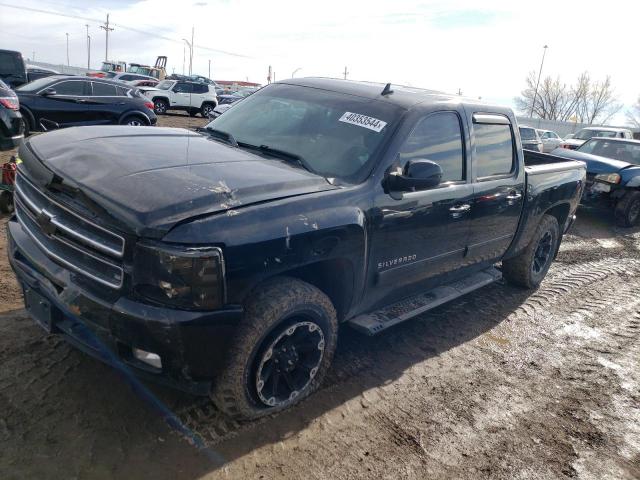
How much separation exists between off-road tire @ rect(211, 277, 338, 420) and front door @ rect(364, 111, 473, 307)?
0.58 meters

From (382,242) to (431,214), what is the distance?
0.54m

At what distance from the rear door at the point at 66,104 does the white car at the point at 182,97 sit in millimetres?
11544

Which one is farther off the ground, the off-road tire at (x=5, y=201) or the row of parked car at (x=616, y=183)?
the row of parked car at (x=616, y=183)

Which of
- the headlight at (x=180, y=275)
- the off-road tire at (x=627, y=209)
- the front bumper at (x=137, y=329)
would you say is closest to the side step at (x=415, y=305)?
the front bumper at (x=137, y=329)

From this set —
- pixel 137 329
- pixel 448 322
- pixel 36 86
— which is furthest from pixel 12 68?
pixel 137 329

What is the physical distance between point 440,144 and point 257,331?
6.76ft

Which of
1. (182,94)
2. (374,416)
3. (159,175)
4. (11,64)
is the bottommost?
(374,416)

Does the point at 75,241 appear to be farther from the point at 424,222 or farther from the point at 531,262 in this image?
the point at 531,262

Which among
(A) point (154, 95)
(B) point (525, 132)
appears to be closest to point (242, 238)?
(B) point (525, 132)

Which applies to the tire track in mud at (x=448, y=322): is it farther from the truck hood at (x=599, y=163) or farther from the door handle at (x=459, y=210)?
the truck hood at (x=599, y=163)

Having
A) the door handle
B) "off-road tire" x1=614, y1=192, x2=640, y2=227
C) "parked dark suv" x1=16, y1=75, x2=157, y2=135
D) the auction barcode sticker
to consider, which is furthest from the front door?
"parked dark suv" x1=16, y1=75, x2=157, y2=135

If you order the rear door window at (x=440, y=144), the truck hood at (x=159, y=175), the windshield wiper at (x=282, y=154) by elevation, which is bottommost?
the truck hood at (x=159, y=175)

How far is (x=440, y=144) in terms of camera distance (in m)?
3.85

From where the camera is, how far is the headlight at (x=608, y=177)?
378 inches
